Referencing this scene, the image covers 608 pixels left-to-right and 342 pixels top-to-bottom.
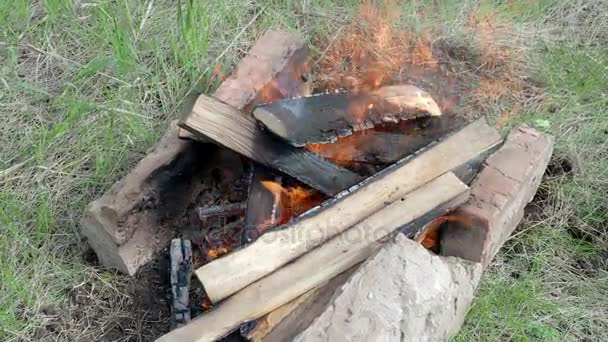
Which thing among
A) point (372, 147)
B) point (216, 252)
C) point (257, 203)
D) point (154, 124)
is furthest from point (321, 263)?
point (154, 124)

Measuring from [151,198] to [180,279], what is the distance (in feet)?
1.02

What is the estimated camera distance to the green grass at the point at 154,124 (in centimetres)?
241

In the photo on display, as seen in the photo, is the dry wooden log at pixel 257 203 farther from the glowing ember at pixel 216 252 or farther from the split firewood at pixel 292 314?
the split firewood at pixel 292 314

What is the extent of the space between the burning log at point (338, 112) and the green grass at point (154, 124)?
0.69 meters

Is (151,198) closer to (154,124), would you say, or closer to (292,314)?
(154,124)

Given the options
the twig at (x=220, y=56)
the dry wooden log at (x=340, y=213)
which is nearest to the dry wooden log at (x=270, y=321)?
the dry wooden log at (x=340, y=213)

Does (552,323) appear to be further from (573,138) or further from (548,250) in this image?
(573,138)

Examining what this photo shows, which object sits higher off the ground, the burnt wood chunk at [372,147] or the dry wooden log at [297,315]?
the burnt wood chunk at [372,147]

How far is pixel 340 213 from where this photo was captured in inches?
84.3

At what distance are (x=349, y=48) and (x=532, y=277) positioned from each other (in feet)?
4.42

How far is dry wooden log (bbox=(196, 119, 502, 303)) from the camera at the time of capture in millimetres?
1978

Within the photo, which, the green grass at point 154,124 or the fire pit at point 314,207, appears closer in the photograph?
the fire pit at point 314,207

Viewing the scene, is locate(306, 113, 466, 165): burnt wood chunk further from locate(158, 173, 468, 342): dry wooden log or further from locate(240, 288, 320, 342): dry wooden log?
locate(240, 288, 320, 342): dry wooden log

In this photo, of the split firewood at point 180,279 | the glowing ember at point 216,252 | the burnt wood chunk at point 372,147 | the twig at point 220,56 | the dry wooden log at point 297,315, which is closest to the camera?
the dry wooden log at point 297,315
